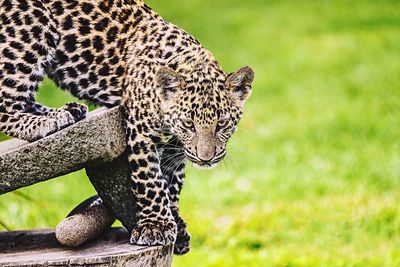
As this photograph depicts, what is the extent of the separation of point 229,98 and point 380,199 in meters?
5.06

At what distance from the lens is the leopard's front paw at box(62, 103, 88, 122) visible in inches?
283

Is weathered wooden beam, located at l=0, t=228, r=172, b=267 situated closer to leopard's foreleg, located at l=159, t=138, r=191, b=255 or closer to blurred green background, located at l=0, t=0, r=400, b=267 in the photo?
leopard's foreleg, located at l=159, t=138, r=191, b=255

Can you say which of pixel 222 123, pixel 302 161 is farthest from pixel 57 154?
pixel 302 161

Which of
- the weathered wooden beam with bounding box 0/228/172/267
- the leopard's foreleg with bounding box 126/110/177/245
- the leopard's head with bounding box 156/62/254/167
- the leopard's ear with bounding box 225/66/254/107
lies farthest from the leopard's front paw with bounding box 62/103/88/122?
the leopard's ear with bounding box 225/66/254/107

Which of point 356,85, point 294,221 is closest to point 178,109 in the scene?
point 294,221

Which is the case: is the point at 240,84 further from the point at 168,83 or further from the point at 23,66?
the point at 23,66

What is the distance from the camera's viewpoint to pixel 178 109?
23.1 feet

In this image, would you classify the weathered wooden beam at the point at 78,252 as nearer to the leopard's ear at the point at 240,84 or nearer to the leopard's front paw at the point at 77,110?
the leopard's front paw at the point at 77,110

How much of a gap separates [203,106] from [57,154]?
100cm

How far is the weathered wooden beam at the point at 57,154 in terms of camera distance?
6.82 meters

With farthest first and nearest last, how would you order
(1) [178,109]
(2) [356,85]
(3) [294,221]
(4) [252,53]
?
1. (4) [252,53]
2. (2) [356,85]
3. (3) [294,221]
4. (1) [178,109]

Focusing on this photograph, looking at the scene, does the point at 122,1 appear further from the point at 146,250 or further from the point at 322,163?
the point at 322,163

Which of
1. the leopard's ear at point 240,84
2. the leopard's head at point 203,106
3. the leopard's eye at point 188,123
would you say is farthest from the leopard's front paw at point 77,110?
the leopard's ear at point 240,84

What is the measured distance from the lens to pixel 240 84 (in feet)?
23.4
